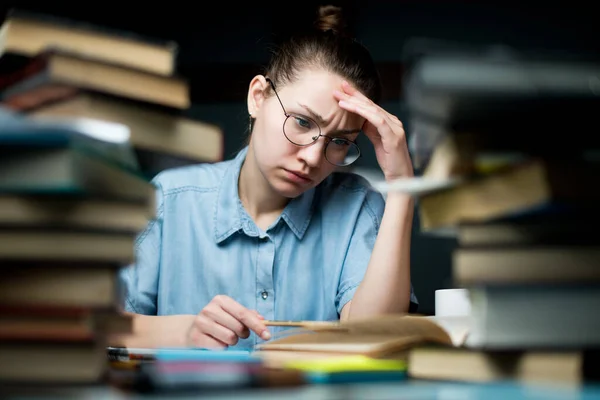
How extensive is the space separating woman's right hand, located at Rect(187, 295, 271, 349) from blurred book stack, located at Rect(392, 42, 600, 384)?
58 cm

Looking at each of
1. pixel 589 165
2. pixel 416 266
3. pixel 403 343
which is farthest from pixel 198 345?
pixel 416 266

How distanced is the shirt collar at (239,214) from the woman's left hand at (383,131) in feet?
0.76

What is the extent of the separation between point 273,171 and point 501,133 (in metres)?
0.95

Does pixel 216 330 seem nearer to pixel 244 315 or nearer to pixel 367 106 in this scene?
pixel 244 315

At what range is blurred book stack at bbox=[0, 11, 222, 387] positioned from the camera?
50cm

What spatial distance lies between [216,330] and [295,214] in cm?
58

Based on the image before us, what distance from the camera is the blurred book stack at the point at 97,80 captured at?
54cm

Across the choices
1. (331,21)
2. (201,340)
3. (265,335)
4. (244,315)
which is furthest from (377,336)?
(331,21)

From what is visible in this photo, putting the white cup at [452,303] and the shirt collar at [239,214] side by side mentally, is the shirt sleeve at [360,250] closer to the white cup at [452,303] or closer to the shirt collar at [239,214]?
the shirt collar at [239,214]

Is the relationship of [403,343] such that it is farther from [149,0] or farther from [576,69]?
[149,0]

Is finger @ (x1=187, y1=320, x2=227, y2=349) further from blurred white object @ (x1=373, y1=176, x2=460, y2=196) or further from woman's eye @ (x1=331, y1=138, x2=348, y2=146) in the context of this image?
blurred white object @ (x1=373, y1=176, x2=460, y2=196)

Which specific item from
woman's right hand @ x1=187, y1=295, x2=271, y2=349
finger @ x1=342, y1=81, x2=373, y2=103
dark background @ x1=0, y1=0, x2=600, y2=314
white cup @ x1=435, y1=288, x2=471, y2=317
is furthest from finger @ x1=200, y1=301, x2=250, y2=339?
dark background @ x1=0, y1=0, x2=600, y2=314

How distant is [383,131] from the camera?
1540 mm

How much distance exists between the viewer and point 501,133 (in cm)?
59
